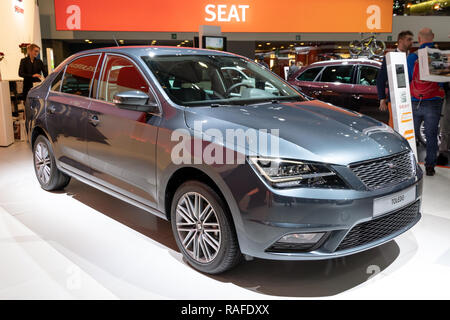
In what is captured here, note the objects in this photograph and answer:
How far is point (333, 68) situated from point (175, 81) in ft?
16.7

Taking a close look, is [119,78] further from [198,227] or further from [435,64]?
[435,64]

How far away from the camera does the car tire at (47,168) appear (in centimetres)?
435

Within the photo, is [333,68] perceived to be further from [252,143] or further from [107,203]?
[252,143]

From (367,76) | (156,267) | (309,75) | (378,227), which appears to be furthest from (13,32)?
(378,227)

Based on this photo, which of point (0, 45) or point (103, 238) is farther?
point (0, 45)

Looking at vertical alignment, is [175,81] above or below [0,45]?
below

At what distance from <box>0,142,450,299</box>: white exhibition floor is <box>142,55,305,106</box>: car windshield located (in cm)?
112

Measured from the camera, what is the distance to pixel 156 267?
284 cm

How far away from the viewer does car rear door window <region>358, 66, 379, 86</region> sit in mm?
7148

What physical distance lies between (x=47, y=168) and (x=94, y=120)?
1379 millimetres

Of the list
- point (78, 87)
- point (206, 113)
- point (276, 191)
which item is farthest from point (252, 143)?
point (78, 87)

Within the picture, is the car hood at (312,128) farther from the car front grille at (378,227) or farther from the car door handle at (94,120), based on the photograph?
the car door handle at (94,120)

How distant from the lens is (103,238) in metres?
3.33

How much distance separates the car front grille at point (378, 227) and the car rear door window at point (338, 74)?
4.94m
